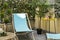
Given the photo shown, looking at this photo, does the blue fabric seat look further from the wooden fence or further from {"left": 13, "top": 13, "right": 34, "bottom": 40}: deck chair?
the wooden fence

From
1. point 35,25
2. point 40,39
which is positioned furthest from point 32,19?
point 40,39

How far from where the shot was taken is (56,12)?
11805mm

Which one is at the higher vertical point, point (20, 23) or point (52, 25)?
point (20, 23)

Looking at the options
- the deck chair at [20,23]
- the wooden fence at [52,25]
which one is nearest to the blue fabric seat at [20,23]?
the deck chair at [20,23]

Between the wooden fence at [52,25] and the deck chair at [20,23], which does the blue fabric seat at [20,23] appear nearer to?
the deck chair at [20,23]

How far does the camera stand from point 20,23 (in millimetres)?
10008

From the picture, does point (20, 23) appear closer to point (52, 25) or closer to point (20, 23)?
point (20, 23)

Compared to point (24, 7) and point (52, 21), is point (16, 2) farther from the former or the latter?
point (52, 21)

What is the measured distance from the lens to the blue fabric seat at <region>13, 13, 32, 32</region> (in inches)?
360

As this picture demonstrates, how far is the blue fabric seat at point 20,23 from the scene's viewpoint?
915 centimetres

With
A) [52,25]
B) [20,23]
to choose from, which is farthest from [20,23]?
[52,25]

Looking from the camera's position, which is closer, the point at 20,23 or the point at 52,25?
the point at 20,23

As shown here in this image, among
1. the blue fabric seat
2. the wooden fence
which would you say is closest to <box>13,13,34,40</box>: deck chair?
the blue fabric seat

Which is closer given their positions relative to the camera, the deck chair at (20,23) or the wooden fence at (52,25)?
the deck chair at (20,23)
